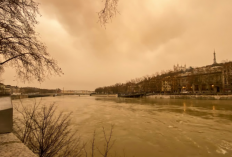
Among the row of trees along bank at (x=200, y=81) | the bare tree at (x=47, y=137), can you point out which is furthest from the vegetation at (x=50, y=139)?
the row of trees along bank at (x=200, y=81)

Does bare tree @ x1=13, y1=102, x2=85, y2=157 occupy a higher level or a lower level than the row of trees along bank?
lower

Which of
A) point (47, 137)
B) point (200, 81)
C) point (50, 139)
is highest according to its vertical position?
point (200, 81)

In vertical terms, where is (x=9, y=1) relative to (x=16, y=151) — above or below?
above

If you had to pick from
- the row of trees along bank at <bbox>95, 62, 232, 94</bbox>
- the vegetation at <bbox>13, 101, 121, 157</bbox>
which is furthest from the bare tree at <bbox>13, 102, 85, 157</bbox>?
the row of trees along bank at <bbox>95, 62, 232, 94</bbox>

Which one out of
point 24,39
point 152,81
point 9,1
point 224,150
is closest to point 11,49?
point 24,39

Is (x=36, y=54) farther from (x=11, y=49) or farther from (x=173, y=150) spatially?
(x=173, y=150)

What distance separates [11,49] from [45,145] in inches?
120

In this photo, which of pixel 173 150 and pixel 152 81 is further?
pixel 152 81

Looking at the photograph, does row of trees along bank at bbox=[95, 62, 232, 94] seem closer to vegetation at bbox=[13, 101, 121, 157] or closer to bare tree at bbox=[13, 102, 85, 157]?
vegetation at bbox=[13, 101, 121, 157]

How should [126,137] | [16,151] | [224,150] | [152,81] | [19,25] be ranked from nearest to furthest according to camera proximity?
[16,151], [19,25], [224,150], [126,137], [152,81]

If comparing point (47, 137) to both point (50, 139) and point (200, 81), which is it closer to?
point (50, 139)

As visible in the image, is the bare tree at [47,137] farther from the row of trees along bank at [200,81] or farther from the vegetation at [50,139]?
the row of trees along bank at [200,81]

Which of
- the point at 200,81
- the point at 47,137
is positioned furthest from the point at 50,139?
the point at 200,81

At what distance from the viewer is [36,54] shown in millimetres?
4527
